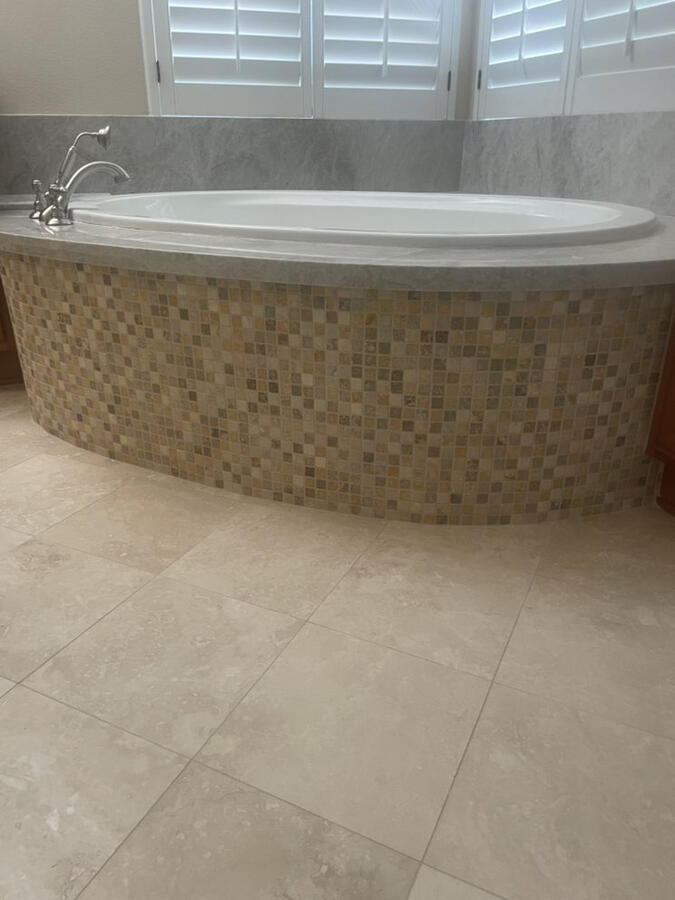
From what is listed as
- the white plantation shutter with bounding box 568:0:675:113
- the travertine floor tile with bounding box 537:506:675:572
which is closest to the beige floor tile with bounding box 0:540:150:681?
the travertine floor tile with bounding box 537:506:675:572

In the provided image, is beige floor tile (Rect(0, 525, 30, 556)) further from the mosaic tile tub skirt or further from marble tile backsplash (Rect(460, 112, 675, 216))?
marble tile backsplash (Rect(460, 112, 675, 216))

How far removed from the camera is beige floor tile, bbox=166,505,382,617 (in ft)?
4.29

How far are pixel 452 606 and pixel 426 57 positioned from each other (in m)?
2.37

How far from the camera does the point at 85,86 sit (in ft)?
8.20

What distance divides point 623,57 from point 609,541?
155 cm

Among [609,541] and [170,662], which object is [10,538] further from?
[609,541]

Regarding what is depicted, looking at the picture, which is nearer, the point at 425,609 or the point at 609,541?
the point at 425,609

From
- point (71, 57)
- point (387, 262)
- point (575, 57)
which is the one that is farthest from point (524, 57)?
point (387, 262)

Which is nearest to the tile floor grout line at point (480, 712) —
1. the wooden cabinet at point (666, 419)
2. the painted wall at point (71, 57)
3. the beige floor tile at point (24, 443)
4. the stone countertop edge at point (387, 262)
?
the wooden cabinet at point (666, 419)

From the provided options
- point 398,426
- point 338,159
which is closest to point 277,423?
point 398,426

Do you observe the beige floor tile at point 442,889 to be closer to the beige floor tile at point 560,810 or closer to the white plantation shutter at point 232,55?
the beige floor tile at point 560,810

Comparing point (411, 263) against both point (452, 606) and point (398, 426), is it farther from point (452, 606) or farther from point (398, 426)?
point (452, 606)

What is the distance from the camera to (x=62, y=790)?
90 cm

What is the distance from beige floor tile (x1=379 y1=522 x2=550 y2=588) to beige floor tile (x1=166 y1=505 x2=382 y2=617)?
68mm
